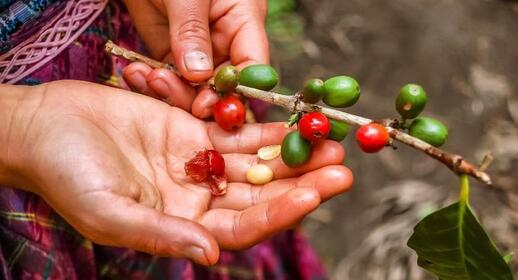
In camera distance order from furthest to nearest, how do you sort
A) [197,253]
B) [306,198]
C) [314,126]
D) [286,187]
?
[286,187] < [314,126] < [306,198] < [197,253]

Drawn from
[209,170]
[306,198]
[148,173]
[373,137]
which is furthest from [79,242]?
[373,137]

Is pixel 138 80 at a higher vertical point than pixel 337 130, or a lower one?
lower

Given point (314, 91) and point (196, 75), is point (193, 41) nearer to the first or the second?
point (196, 75)

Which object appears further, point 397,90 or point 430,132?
point 397,90

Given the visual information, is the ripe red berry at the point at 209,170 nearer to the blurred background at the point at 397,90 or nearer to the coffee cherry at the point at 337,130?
the coffee cherry at the point at 337,130

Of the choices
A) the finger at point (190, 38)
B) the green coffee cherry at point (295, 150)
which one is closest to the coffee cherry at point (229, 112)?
the finger at point (190, 38)
